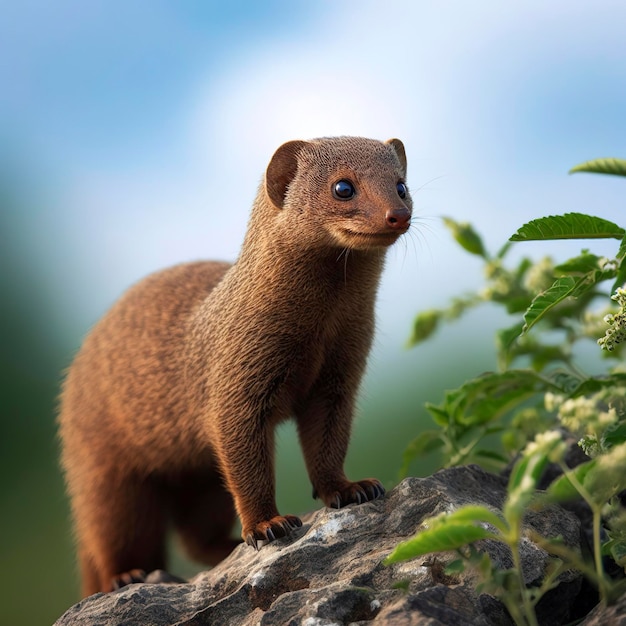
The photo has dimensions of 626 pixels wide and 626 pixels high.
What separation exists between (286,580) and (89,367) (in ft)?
9.30

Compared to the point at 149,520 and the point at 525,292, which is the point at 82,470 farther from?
the point at 525,292

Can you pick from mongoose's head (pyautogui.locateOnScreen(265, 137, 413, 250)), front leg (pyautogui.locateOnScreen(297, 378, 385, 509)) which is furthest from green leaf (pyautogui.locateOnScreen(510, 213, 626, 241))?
front leg (pyautogui.locateOnScreen(297, 378, 385, 509))

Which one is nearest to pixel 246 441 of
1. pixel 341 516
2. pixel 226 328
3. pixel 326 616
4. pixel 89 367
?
pixel 226 328

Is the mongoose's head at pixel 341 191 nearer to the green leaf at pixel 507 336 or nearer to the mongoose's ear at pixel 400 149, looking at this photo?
the mongoose's ear at pixel 400 149

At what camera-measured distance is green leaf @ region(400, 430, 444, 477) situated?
4.30 metres

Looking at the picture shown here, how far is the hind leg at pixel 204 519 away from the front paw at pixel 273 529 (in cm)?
167

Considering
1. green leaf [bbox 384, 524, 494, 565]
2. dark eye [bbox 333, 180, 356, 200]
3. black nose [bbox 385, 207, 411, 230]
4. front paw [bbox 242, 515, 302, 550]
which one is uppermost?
dark eye [bbox 333, 180, 356, 200]

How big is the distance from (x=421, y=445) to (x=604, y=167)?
165 cm

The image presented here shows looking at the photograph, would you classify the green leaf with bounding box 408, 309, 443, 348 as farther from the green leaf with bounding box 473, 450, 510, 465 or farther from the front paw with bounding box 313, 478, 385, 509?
the front paw with bounding box 313, 478, 385, 509

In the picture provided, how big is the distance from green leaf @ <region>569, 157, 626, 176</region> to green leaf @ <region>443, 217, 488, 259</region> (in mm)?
1057

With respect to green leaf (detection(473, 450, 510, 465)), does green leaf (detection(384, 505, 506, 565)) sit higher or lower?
higher

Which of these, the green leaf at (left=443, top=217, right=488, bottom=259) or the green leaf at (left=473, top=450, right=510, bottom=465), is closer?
the green leaf at (left=473, top=450, right=510, bottom=465)

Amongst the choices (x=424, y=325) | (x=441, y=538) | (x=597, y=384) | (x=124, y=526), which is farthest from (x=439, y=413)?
(x=124, y=526)

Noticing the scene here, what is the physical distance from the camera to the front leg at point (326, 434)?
4.09m
